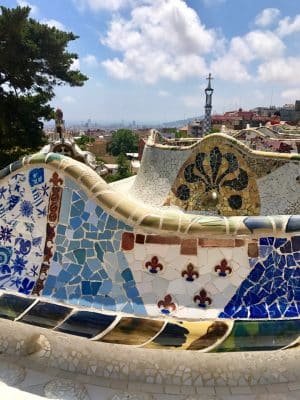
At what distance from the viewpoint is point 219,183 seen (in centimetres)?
739

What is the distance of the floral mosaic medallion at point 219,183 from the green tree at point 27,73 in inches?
171

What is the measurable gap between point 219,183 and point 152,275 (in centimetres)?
565

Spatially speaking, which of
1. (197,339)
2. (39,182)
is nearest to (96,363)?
(197,339)

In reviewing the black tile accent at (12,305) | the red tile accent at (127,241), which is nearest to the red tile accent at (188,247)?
the red tile accent at (127,241)

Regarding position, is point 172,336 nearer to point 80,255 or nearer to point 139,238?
point 139,238

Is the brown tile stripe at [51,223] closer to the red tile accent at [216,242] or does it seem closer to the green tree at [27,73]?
the red tile accent at [216,242]

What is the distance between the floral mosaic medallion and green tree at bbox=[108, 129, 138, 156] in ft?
126

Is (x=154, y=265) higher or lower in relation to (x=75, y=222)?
lower

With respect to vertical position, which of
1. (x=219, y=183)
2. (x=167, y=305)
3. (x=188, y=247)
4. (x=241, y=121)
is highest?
(x=241, y=121)

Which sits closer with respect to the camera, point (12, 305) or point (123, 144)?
point (12, 305)

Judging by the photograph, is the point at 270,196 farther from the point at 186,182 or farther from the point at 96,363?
the point at 96,363

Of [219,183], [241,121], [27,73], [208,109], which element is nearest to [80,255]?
[219,183]

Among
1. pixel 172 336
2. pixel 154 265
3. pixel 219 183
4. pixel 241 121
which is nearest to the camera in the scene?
pixel 172 336

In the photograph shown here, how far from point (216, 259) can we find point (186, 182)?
604 centimetres
